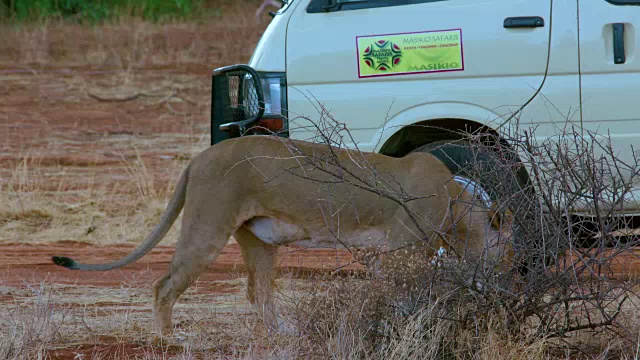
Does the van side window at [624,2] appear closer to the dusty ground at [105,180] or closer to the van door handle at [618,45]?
the van door handle at [618,45]

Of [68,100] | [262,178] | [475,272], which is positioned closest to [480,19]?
[262,178]

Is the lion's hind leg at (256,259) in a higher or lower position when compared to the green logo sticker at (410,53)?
lower

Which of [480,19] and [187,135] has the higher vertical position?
[480,19]

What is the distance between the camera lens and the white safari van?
5945mm

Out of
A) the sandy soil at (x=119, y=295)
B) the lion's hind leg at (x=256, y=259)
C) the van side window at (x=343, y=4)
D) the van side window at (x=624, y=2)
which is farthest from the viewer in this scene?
the van side window at (x=343, y=4)

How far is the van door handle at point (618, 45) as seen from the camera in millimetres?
5910

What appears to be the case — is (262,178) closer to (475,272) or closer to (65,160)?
(475,272)

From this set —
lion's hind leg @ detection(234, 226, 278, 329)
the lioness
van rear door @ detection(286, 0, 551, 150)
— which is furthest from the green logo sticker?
lion's hind leg @ detection(234, 226, 278, 329)

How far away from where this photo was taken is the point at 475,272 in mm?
4449

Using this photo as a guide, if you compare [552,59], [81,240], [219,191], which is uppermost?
[552,59]

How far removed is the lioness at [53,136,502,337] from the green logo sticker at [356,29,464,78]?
0.67m

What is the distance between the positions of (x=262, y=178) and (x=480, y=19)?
1.58 meters

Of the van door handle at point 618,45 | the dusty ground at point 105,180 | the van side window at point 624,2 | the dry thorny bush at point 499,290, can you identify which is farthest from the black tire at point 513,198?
the van side window at point 624,2

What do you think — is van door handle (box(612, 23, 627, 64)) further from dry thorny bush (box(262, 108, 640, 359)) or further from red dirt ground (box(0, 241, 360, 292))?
red dirt ground (box(0, 241, 360, 292))
